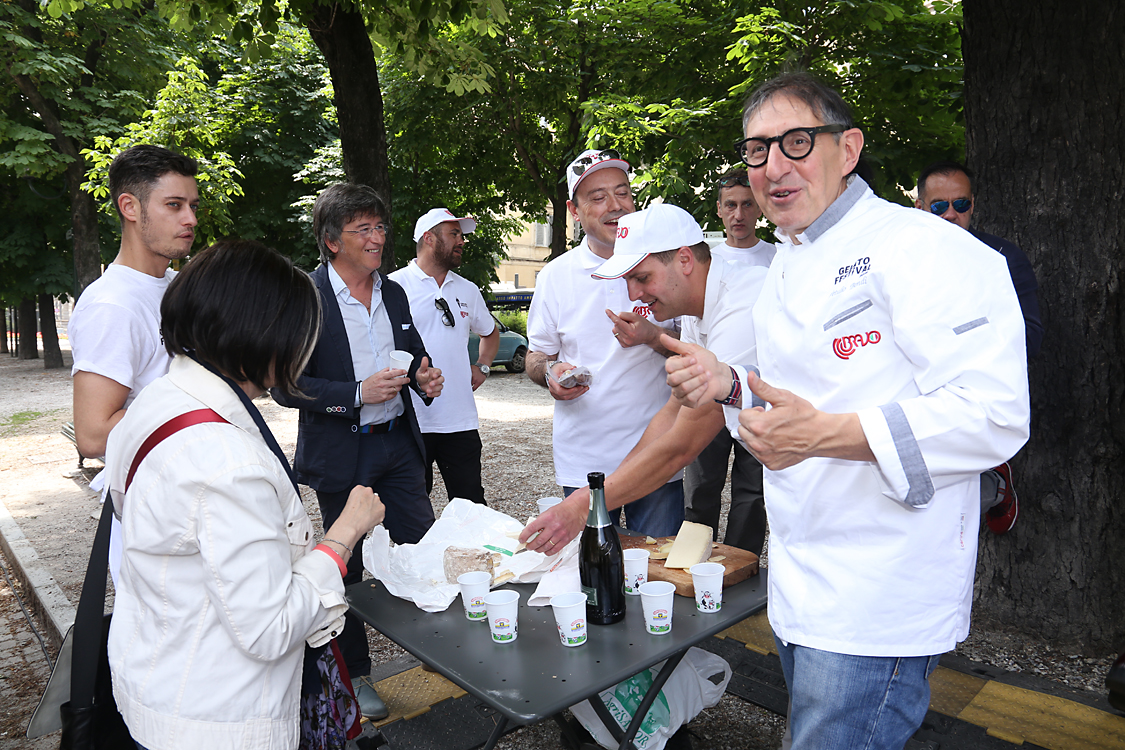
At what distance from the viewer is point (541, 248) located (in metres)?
44.9

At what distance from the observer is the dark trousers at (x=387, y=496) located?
11.0 feet

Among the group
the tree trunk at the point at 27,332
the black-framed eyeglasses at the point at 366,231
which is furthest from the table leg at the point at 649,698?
the tree trunk at the point at 27,332

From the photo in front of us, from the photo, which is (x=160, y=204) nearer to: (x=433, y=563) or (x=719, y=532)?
(x=433, y=563)

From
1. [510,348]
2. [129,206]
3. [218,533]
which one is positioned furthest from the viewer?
[510,348]

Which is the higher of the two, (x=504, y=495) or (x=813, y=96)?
(x=813, y=96)

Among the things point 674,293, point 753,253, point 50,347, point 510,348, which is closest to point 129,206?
point 674,293

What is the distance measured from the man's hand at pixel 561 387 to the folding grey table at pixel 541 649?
1.11 meters

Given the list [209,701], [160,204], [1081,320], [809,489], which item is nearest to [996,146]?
[1081,320]

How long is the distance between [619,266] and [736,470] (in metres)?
2.56

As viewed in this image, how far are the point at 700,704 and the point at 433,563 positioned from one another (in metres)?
1.07

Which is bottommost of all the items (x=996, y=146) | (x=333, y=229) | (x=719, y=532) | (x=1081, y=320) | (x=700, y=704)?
(x=719, y=532)

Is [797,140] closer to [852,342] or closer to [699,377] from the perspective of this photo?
[852,342]

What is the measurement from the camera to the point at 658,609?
2.06 m

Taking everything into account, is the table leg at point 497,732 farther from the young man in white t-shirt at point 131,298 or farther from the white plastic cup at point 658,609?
the young man in white t-shirt at point 131,298
